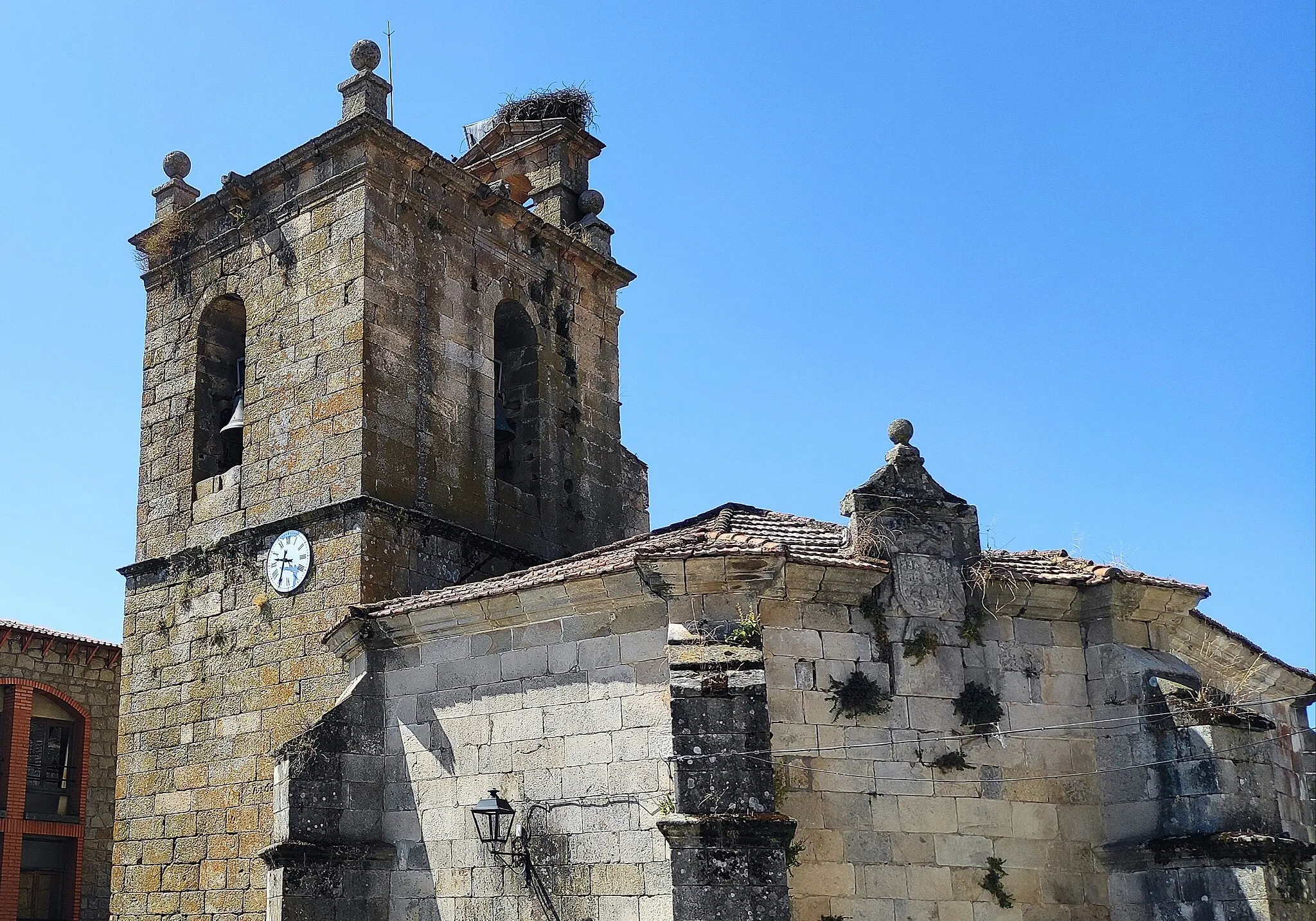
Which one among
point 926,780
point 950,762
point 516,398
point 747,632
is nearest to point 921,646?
point 950,762

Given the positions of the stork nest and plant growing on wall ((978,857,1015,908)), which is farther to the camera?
the stork nest

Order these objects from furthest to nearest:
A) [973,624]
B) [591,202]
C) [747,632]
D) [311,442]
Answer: [591,202], [311,442], [973,624], [747,632]

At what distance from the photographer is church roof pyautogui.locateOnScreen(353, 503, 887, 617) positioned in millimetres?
10703

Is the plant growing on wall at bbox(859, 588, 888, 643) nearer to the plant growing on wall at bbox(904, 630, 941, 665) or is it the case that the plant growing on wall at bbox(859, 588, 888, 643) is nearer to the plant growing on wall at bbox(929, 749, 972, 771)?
the plant growing on wall at bbox(904, 630, 941, 665)

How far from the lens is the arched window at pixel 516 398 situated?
55.5 ft

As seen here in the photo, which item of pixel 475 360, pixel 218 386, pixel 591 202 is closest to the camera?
pixel 475 360

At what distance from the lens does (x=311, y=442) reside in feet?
49.3

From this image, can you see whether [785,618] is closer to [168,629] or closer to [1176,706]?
[1176,706]

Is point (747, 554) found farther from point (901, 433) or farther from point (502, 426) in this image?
point (502, 426)

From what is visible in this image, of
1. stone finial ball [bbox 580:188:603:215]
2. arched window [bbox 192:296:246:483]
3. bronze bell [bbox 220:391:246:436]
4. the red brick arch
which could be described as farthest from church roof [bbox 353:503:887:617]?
the red brick arch

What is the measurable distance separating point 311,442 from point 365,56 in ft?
14.6

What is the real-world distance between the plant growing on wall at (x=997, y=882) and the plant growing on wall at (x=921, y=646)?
63.0 inches

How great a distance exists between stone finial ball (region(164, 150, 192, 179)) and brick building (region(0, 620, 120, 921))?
971 centimetres

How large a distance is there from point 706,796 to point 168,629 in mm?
8370
